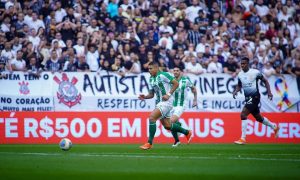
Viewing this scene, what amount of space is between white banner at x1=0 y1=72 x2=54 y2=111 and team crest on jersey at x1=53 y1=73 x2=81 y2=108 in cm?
32

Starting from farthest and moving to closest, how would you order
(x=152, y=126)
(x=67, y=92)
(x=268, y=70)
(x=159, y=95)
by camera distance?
(x=268, y=70)
(x=67, y=92)
(x=159, y=95)
(x=152, y=126)

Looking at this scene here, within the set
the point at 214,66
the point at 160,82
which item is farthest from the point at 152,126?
the point at 214,66

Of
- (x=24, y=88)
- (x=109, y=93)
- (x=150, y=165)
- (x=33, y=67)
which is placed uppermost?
(x=33, y=67)

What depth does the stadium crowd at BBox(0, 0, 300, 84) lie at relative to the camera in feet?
82.0

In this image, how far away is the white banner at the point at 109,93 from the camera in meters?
24.4

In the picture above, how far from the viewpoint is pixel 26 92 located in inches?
960

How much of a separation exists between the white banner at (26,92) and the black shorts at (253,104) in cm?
708

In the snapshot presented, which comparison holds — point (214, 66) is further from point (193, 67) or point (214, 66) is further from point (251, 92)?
point (251, 92)

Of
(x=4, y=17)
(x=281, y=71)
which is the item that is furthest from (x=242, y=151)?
(x=4, y=17)

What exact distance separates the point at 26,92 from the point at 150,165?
38.2 feet

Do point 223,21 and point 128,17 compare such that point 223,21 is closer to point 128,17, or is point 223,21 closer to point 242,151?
point 128,17

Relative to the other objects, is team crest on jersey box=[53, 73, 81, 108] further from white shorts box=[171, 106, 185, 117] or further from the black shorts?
the black shorts

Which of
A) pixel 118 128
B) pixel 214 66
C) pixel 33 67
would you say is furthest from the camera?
pixel 214 66

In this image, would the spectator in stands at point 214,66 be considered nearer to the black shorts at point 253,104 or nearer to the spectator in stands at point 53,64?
the black shorts at point 253,104
